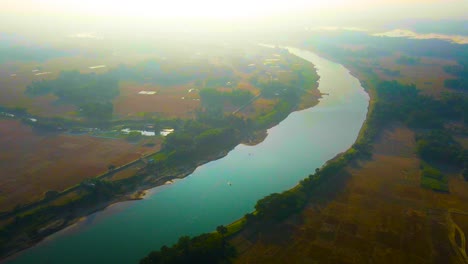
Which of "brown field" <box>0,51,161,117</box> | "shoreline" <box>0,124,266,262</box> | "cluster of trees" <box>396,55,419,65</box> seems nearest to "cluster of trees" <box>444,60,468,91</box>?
"cluster of trees" <box>396,55,419,65</box>

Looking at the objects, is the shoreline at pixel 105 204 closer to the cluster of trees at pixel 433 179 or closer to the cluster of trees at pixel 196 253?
the cluster of trees at pixel 196 253

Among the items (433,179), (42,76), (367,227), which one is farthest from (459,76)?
(42,76)

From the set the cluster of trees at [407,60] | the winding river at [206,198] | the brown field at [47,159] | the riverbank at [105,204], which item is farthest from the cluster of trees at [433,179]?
the cluster of trees at [407,60]

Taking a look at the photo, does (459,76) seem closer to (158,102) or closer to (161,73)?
(161,73)

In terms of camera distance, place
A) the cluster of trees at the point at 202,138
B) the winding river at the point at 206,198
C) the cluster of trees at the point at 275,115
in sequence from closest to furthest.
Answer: the winding river at the point at 206,198
the cluster of trees at the point at 202,138
the cluster of trees at the point at 275,115

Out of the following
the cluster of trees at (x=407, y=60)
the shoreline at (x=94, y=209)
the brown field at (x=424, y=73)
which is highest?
the cluster of trees at (x=407, y=60)

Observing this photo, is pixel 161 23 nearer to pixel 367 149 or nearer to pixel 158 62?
pixel 158 62
